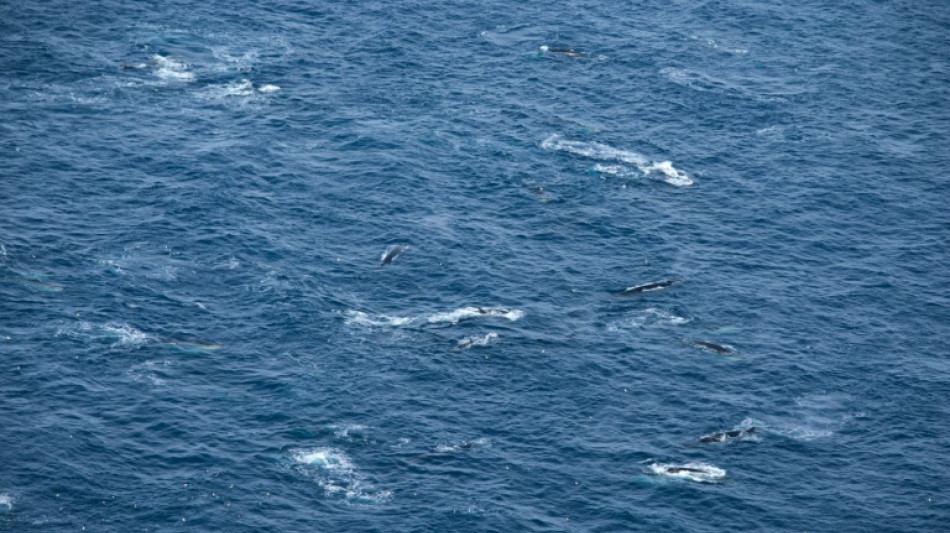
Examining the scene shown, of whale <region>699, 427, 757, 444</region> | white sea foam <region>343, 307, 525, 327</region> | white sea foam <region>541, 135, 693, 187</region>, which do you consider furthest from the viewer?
white sea foam <region>541, 135, 693, 187</region>

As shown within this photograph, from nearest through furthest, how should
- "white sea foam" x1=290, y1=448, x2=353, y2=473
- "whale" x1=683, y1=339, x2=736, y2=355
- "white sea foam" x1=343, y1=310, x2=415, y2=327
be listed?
"white sea foam" x1=290, y1=448, x2=353, y2=473 → "whale" x1=683, y1=339, x2=736, y2=355 → "white sea foam" x1=343, y1=310, x2=415, y2=327

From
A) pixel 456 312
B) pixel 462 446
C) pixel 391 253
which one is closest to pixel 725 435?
pixel 462 446

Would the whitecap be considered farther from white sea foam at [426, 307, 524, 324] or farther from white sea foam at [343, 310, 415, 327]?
white sea foam at [426, 307, 524, 324]

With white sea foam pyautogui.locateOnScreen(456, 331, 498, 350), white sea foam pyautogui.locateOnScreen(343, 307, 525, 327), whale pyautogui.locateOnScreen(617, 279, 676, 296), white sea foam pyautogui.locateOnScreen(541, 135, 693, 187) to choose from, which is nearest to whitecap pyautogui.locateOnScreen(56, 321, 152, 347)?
white sea foam pyautogui.locateOnScreen(343, 307, 525, 327)

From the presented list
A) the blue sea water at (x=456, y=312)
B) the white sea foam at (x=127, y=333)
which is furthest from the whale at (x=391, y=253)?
the white sea foam at (x=127, y=333)

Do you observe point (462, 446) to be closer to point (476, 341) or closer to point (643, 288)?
point (476, 341)

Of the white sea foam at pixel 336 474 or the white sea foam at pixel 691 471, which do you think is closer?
the white sea foam at pixel 336 474

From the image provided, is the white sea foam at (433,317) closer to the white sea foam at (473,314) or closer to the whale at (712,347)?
the white sea foam at (473,314)
